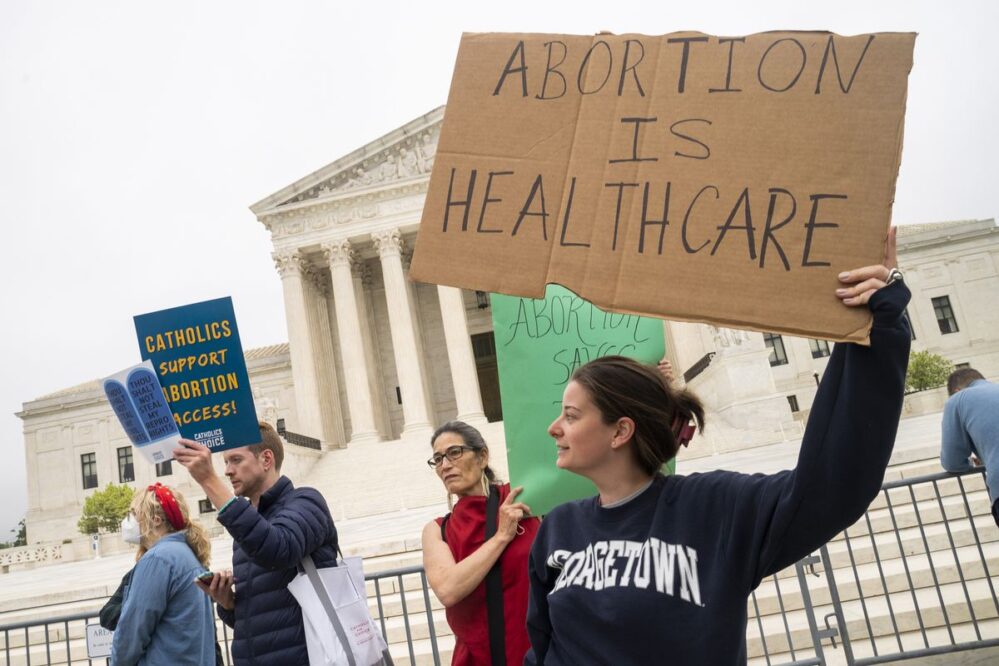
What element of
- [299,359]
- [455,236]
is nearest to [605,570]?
[455,236]

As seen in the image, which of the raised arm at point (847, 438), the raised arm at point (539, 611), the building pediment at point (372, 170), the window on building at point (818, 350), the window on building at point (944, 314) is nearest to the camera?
the raised arm at point (847, 438)

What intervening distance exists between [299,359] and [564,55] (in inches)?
1275

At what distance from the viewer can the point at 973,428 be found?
14.4ft

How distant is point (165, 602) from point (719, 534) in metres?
3.21

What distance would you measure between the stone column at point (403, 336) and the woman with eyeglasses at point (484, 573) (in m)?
28.1

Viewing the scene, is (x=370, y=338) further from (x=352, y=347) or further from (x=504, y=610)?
(x=504, y=610)

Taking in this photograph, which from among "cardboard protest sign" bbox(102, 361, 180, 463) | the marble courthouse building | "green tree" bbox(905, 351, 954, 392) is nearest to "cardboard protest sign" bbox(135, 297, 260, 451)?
"cardboard protest sign" bbox(102, 361, 180, 463)

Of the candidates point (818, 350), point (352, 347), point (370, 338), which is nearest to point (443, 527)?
point (352, 347)

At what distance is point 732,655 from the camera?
1.68 meters

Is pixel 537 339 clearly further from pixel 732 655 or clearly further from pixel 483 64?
pixel 732 655

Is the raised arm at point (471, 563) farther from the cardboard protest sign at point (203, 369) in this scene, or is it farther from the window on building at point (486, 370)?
the window on building at point (486, 370)

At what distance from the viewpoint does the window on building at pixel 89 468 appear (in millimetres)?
46531

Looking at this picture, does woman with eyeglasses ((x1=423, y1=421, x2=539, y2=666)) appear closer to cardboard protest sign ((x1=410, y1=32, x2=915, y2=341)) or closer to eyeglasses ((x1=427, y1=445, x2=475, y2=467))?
eyeglasses ((x1=427, y1=445, x2=475, y2=467))

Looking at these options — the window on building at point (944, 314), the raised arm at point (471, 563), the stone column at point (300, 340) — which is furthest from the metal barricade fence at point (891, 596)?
the window on building at point (944, 314)
